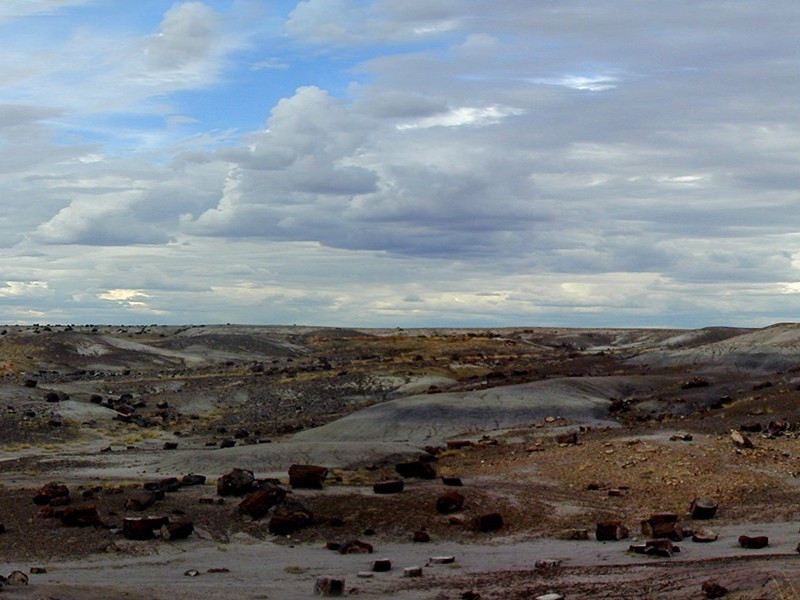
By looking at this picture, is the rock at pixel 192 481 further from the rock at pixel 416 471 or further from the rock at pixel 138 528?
the rock at pixel 138 528

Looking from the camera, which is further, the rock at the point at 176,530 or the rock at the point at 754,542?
the rock at the point at 176,530

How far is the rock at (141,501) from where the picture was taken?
26.2 metres

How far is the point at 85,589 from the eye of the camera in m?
17.8

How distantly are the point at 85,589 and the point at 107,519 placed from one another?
7604mm

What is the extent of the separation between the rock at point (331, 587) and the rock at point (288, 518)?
6.24 metres

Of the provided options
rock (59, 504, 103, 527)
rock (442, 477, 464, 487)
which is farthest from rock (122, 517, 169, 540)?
rock (442, 477, 464, 487)

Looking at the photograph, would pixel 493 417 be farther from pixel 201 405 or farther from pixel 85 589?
pixel 85 589

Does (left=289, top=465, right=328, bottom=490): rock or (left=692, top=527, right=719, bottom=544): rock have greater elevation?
(left=289, top=465, right=328, bottom=490): rock

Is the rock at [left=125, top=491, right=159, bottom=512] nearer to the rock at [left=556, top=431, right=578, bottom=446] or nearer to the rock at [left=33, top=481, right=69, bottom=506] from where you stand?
the rock at [left=33, top=481, right=69, bottom=506]

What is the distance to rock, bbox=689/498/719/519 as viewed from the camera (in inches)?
1038

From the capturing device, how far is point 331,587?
62.0ft

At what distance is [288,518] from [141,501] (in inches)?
163

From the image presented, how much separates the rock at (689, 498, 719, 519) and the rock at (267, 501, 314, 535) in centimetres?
999

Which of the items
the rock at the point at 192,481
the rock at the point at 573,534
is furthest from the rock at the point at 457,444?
the rock at the point at 573,534
